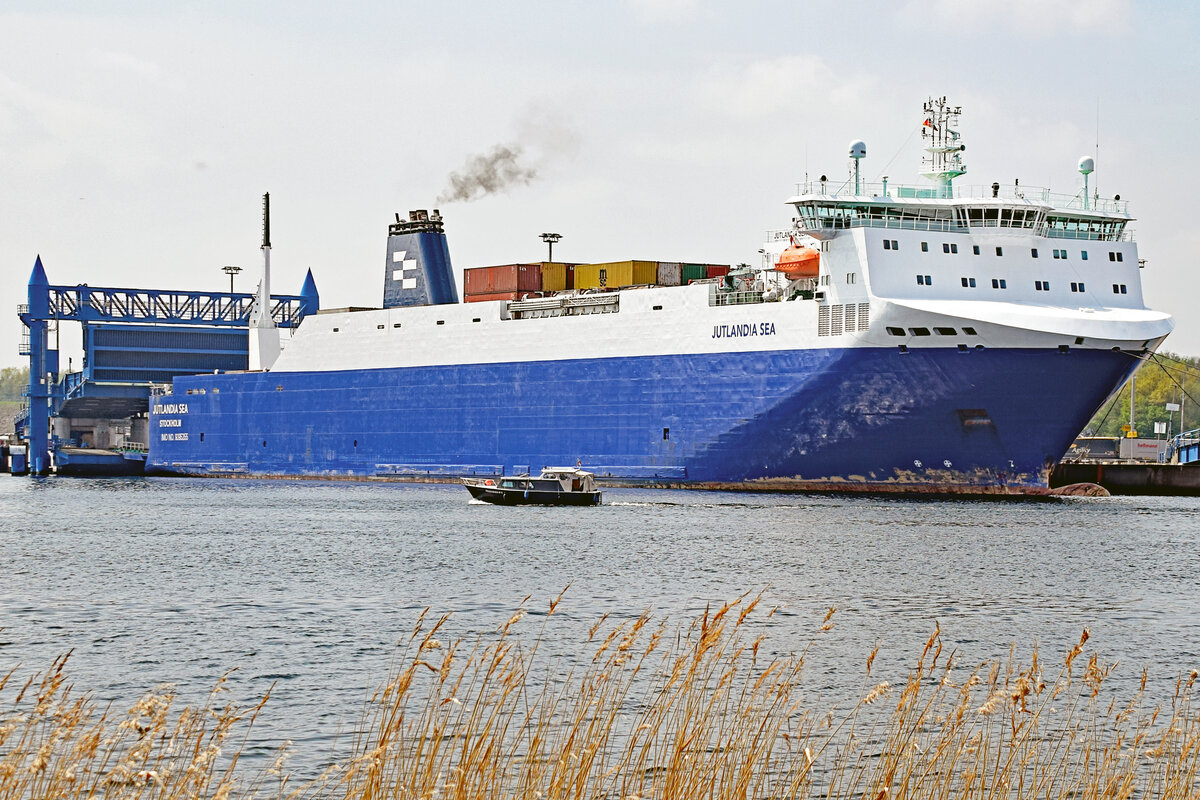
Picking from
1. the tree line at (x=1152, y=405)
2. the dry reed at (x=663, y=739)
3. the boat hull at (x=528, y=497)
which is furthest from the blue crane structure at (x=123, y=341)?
the tree line at (x=1152, y=405)

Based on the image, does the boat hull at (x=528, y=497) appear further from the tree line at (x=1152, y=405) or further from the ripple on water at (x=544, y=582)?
the tree line at (x=1152, y=405)

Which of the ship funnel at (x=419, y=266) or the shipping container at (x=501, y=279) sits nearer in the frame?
the shipping container at (x=501, y=279)

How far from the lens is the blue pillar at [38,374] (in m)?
66.8

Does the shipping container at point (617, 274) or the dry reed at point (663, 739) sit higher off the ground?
the shipping container at point (617, 274)

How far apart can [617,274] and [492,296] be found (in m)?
5.55

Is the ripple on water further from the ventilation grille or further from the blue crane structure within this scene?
the blue crane structure

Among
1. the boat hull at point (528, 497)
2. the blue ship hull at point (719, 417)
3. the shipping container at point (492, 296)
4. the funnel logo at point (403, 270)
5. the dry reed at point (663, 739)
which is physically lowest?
the dry reed at point (663, 739)

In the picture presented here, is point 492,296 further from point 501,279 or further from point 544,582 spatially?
point 544,582

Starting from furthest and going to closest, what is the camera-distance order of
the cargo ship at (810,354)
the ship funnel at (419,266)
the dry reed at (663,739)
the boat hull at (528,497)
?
the ship funnel at (419,266), the boat hull at (528,497), the cargo ship at (810,354), the dry reed at (663,739)

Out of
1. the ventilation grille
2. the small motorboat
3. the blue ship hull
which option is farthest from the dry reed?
the small motorboat

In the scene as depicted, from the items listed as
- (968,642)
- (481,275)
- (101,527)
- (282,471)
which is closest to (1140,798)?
(968,642)

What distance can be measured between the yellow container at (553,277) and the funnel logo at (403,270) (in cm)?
705

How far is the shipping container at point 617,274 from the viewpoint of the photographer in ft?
170

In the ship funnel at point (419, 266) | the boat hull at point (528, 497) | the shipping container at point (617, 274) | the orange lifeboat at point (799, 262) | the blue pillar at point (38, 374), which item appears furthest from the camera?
the blue pillar at point (38, 374)
